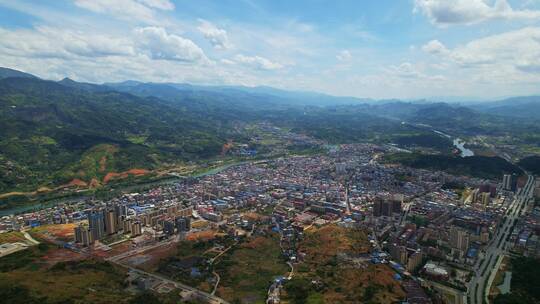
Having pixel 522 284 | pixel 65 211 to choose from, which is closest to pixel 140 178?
pixel 65 211

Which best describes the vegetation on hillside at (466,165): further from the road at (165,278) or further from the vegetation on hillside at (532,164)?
the road at (165,278)

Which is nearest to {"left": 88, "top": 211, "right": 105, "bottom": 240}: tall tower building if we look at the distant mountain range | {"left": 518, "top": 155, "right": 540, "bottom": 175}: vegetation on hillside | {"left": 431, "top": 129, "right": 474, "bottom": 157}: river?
the distant mountain range

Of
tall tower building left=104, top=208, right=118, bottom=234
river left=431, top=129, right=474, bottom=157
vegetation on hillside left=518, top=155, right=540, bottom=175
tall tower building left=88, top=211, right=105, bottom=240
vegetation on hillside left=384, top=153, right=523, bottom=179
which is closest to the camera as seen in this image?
tall tower building left=88, top=211, right=105, bottom=240

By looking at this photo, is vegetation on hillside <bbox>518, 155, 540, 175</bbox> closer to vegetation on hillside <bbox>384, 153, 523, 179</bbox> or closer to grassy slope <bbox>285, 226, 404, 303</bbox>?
vegetation on hillside <bbox>384, 153, 523, 179</bbox>

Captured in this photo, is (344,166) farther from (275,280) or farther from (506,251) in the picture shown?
(275,280)

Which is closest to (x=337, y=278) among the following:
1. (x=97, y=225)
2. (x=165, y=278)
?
(x=165, y=278)

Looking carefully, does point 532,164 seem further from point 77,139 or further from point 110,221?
point 77,139
